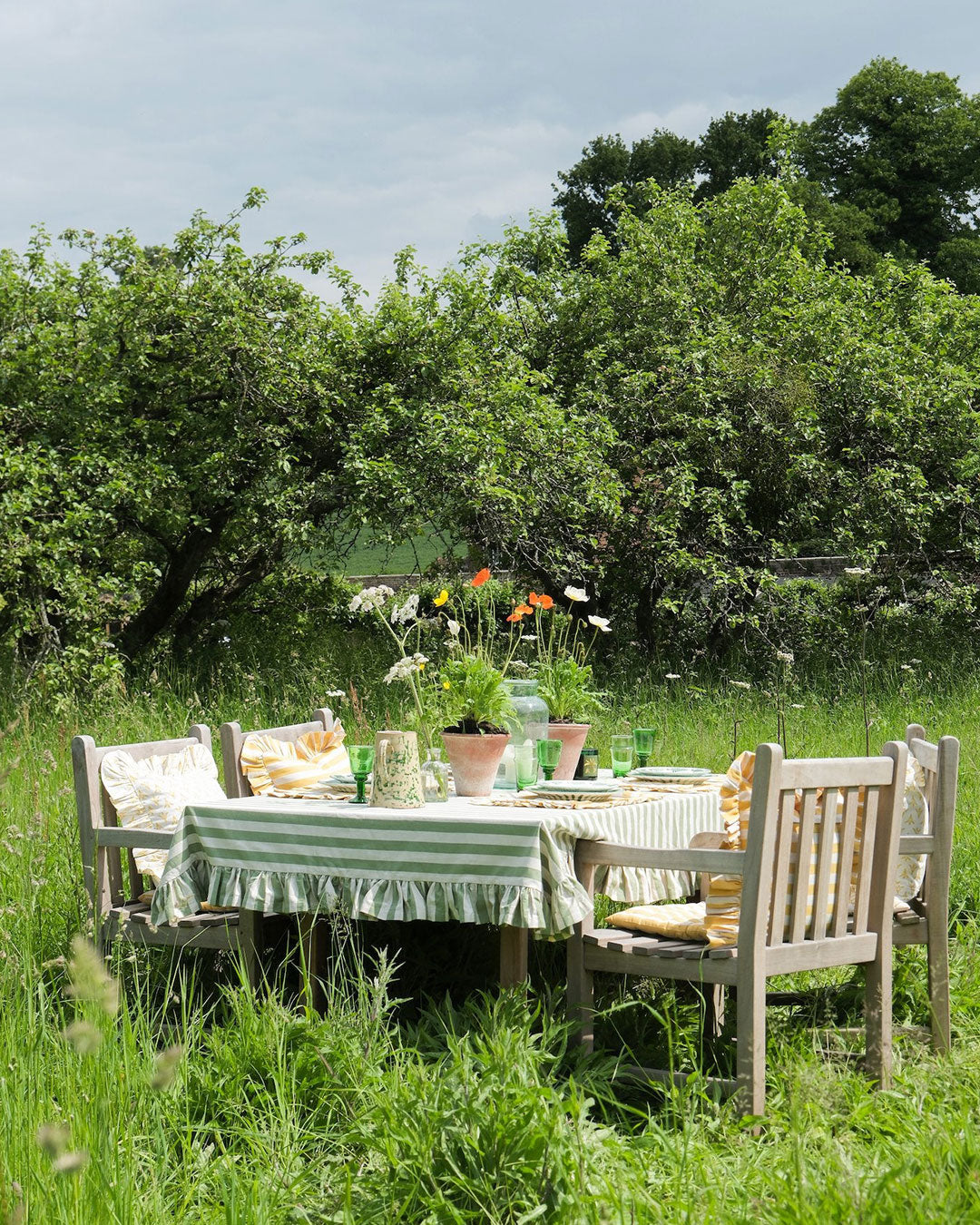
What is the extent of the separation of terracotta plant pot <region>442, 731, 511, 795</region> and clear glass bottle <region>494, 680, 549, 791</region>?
173 mm

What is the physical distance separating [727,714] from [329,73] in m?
5.17

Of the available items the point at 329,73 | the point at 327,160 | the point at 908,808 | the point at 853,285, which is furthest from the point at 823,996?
the point at 853,285

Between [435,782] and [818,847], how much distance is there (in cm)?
114

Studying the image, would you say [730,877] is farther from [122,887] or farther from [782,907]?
[122,887]

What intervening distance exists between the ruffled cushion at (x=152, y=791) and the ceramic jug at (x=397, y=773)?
30.0 inches

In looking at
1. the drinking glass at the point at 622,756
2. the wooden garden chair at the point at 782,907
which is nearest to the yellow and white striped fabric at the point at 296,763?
the drinking glass at the point at 622,756

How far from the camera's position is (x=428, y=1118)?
8.64 feet

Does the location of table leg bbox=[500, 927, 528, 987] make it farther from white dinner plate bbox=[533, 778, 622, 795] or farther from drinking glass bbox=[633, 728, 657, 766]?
drinking glass bbox=[633, 728, 657, 766]

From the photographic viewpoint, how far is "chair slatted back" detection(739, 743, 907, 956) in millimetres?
3125

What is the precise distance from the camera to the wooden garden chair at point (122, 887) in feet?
12.4

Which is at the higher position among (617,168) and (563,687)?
(617,168)

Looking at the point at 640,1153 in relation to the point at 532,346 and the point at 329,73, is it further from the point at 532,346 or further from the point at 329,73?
the point at 532,346

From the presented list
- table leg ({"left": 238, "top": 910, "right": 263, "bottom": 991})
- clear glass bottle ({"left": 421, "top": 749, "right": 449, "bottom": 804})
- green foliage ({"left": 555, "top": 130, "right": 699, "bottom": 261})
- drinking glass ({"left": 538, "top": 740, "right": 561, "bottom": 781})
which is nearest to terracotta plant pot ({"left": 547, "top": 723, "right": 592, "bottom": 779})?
drinking glass ({"left": 538, "top": 740, "right": 561, "bottom": 781})

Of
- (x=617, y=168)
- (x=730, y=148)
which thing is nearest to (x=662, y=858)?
(x=617, y=168)
